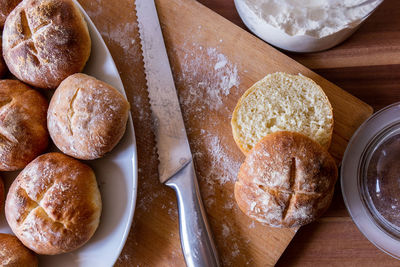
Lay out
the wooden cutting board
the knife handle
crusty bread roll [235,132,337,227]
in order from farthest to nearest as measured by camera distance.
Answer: the wooden cutting board < the knife handle < crusty bread roll [235,132,337,227]

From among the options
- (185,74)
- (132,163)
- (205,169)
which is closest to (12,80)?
(132,163)

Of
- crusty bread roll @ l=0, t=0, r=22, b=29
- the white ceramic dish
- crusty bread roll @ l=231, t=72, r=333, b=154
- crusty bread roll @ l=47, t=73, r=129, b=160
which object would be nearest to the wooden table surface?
crusty bread roll @ l=231, t=72, r=333, b=154

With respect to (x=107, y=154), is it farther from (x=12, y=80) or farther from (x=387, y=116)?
(x=387, y=116)

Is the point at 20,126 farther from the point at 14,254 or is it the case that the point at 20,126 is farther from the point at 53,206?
the point at 14,254

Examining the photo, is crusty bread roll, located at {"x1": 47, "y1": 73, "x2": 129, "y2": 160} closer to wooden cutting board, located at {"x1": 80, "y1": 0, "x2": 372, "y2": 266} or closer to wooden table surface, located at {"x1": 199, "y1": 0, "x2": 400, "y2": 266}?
wooden cutting board, located at {"x1": 80, "y1": 0, "x2": 372, "y2": 266}

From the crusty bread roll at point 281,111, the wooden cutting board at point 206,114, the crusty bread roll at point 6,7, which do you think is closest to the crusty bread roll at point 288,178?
the crusty bread roll at point 281,111

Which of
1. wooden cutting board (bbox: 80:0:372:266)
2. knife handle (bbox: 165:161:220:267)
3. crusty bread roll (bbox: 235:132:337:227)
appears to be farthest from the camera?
wooden cutting board (bbox: 80:0:372:266)

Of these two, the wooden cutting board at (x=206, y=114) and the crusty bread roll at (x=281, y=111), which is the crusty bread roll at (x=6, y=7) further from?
the crusty bread roll at (x=281, y=111)
